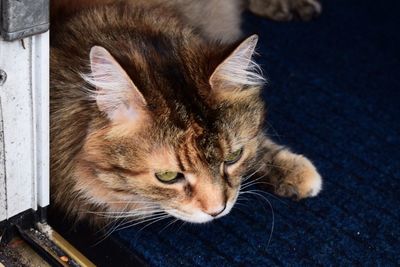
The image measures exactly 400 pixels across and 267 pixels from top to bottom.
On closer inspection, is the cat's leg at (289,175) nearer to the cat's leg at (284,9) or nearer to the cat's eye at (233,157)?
the cat's eye at (233,157)

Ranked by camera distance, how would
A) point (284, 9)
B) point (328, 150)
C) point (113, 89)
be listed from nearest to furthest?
point (113, 89) < point (328, 150) < point (284, 9)

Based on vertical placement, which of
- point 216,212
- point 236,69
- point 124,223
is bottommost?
point 124,223

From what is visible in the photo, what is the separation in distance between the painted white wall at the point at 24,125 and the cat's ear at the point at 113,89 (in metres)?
0.08

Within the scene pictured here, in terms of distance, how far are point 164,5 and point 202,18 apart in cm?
16

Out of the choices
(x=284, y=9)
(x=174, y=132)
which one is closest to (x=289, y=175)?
(x=174, y=132)

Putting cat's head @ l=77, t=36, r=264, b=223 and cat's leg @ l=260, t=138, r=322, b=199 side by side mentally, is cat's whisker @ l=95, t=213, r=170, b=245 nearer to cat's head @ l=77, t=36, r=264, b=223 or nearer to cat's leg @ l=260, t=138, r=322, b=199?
cat's head @ l=77, t=36, r=264, b=223

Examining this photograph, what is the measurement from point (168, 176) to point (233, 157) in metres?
0.14

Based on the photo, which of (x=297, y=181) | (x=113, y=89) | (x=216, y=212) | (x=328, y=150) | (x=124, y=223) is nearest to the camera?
(x=113, y=89)

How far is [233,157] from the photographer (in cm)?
115

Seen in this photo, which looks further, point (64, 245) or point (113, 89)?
point (64, 245)

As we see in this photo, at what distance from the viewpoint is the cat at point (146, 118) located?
1.05 metres

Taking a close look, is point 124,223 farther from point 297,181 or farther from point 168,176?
point 297,181

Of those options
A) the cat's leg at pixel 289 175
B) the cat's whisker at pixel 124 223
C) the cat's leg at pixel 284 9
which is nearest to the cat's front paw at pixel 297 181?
the cat's leg at pixel 289 175

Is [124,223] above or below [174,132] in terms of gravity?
below
